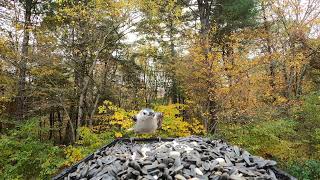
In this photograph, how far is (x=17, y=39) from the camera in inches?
449

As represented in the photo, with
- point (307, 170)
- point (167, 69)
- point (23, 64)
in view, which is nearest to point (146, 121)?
point (307, 170)

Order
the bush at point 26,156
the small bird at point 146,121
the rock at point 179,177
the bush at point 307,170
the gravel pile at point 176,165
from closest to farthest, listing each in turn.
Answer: the rock at point 179,177 → the gravel pile at point 176,165 → the small bird at point 146,121 → the bush at point 307,170 → the bush at point 26,156

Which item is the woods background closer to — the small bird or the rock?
the small bird

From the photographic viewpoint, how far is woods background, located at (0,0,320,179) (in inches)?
336

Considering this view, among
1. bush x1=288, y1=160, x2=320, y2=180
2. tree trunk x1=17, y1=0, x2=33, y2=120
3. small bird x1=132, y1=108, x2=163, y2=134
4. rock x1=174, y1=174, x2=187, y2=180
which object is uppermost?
tree trunk x1=17, y1=0, x2=33, y2=120

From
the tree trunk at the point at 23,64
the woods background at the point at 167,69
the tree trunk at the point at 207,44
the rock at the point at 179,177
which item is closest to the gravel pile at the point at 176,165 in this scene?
the rock at the point at 179,177

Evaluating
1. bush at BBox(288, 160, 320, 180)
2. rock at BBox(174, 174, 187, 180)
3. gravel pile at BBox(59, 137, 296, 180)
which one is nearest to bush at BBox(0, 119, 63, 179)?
gravel pile at BBox(59, 137, 296, 180)

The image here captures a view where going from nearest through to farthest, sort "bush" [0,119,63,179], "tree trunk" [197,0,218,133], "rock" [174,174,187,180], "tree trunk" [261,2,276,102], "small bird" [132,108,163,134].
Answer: "rock" [174,174,187,180] < "small bird" [132,108,163,134] < "bush" [0,119,63,179] < "tree trunk" [197,0,218,133] < "tree trunk" [261,2,276,102]

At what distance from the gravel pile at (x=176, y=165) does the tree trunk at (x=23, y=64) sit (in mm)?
7824

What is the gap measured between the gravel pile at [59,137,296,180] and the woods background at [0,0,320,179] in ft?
12.5

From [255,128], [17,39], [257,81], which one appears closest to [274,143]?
[255,128]

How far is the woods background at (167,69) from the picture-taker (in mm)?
8547

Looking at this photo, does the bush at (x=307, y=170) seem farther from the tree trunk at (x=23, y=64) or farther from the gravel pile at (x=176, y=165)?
the tree trunk at (x=23, y=64)

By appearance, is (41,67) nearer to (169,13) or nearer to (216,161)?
(169,13)
